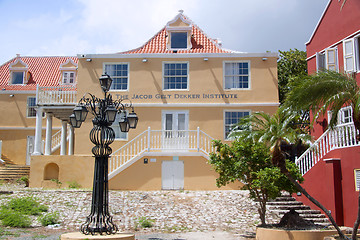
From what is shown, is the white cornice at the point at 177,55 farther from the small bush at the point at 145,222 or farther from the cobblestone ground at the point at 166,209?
the small bush at the point at 145,222

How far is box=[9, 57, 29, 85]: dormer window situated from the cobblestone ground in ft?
48.7

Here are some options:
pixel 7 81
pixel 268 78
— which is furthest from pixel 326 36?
pixel 7 81

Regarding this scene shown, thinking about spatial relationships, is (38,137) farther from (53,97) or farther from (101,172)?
(101,172)

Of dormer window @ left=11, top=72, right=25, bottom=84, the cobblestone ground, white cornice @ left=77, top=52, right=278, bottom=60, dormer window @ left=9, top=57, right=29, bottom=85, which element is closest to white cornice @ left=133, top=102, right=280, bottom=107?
white cornice @ left=77, top=52, right=278, bottom=60

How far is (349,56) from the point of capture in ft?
54.4

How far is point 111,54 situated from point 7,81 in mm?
12407

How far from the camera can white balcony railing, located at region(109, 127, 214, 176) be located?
2011cm

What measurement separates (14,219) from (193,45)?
14.0 metres

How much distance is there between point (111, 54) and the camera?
22.6m

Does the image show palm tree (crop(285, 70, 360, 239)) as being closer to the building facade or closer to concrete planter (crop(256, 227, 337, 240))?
concrete planter (crop(256, 227, 337, 240))

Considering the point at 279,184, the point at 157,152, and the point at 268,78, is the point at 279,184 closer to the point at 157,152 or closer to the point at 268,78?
the point at 157,152

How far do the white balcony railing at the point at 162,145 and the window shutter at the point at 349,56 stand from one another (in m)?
6.98

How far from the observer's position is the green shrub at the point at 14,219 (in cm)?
1393

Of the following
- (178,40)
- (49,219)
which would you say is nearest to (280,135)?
(49,219)
